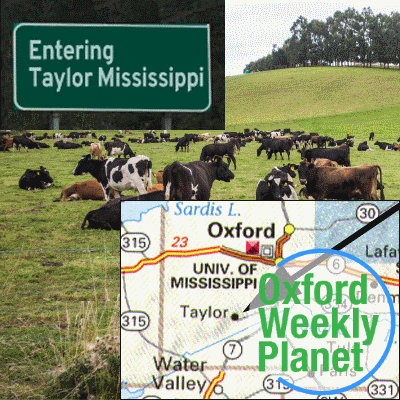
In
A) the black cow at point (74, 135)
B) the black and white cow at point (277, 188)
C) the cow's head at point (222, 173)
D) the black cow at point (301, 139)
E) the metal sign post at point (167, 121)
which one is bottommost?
the black and white cow at point (277, 188)

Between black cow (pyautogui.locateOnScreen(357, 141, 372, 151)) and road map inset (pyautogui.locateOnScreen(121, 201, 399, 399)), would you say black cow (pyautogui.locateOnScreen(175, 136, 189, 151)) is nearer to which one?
black cow (pyautogui.locateOnScreen(357, 141, 372, 151))

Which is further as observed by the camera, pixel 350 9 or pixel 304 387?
pixel 350 9

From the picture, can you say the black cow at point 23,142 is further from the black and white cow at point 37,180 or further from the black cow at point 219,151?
the black cow at point 219,151

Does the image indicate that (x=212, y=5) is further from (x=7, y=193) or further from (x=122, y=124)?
(x=7, y=193)

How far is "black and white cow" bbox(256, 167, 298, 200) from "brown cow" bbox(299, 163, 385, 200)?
1808mm

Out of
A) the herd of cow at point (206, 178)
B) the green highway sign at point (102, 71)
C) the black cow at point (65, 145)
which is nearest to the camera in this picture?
the green highway sign at point (102, 71)

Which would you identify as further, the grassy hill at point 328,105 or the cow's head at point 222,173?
the grassy hill at point 328,105

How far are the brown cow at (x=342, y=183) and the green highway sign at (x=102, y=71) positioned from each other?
8.23 m

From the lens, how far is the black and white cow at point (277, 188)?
10312mm

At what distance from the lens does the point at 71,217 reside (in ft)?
46.3

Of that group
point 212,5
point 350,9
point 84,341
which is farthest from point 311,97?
point 84,341

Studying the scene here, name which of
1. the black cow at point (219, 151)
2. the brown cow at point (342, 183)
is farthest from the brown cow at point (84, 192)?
the brown cow at point (342, 183)

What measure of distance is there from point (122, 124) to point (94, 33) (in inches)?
31.8

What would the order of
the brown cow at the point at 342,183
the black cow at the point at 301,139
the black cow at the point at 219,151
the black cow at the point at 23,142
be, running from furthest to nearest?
the black cow at the point at 23,142 < the black cow at the point at 301,139 < the black cow at the point at 219,151 < the brown cow at the point at 342,183
